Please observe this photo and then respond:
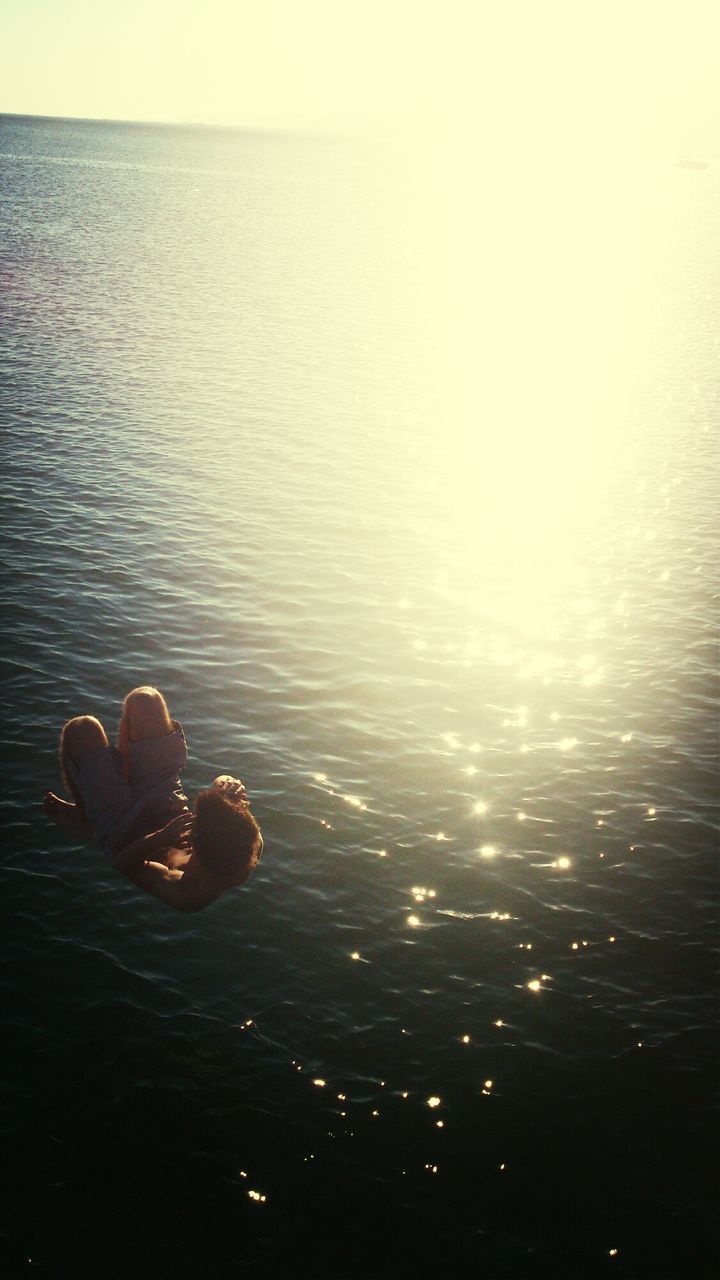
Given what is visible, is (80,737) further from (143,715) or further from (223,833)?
(223,833)

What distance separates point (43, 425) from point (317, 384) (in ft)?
65.4

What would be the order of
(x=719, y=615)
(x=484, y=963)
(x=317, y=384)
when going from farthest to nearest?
(x=317, y=384)
(x=719, y=615)
(x=484, y=963)

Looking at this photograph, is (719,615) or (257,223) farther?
(257,223)

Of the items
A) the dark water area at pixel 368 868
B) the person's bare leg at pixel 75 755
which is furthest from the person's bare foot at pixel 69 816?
the dark water area at pixel 368 868

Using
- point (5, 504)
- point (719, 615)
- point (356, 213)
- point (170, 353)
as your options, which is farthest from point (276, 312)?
point (356, 213)

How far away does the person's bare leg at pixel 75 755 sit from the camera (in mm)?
14547

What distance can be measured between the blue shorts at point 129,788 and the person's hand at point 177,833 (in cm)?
24

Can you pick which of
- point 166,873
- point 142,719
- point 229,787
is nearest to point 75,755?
point 142,719

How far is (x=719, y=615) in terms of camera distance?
101ft

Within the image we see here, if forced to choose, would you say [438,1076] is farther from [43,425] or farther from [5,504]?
[43,425]

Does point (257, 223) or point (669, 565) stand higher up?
point (257, 223)

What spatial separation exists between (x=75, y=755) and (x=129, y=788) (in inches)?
37.4

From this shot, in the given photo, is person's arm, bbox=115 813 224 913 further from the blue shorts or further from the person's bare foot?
the person's bare foot

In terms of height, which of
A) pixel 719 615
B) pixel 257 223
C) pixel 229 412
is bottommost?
pixel 719 615
